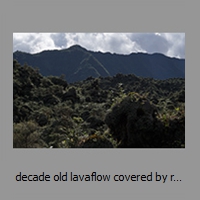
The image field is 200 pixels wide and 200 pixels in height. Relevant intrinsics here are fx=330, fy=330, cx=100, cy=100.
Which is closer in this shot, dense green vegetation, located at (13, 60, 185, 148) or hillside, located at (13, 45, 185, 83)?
dense green vegetation, located at (13, 60, 185, 148)

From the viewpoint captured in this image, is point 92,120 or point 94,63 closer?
point 92,120

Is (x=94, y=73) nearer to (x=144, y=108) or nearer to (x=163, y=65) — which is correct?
(x=163, y=65)

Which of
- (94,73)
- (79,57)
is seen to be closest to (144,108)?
(94,73)

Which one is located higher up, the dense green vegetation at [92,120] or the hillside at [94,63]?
the hillside at [94,63]

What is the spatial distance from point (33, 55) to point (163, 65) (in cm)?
5307

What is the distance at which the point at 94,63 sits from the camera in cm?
11181

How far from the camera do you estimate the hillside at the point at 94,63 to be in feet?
355

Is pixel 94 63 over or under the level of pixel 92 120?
over

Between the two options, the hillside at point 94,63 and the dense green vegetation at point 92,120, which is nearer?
the dense green vegetation at point 92,120

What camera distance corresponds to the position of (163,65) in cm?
13538

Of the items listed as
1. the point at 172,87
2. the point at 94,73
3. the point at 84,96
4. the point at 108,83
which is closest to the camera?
the point at 84,96

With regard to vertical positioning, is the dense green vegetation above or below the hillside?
below

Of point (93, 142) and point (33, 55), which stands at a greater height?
point (33, 55)

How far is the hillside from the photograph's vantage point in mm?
108062
